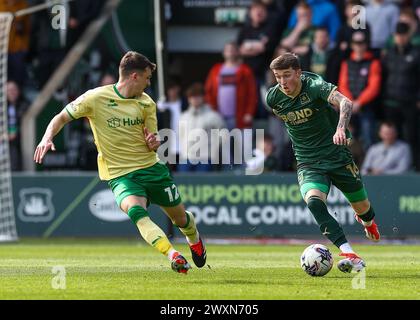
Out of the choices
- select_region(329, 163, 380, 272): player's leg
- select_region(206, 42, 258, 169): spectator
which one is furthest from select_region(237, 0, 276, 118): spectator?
select_region(329, 163, 380, 272): player's leg

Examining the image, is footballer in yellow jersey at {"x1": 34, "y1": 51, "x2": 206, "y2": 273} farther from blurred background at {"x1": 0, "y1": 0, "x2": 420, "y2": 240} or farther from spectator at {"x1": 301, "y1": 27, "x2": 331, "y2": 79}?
spectator at {"x1": 301, "y1": 27, "x2": 331, "y2": 79}

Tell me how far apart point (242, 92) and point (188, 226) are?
29.9 ft

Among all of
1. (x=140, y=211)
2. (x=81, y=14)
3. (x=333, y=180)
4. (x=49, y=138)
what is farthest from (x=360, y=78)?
(x=49, y=138)

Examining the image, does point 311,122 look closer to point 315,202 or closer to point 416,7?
point 315,202

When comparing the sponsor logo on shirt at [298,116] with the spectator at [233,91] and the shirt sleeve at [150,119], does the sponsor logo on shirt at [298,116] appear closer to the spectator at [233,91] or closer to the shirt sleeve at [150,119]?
the shirt sleeve at [150,119]

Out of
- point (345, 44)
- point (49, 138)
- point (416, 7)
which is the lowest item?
point (49, 138)

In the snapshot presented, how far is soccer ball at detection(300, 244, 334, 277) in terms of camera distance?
12.1m

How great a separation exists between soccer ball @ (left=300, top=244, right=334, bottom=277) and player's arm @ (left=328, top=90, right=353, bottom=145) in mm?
1179

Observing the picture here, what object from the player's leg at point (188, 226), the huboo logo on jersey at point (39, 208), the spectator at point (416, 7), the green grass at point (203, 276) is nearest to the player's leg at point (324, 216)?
the green grass at point (203, 276)

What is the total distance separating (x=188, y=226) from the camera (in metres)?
12.8

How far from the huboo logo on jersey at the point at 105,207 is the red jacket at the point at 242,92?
110 inches

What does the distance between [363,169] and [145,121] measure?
9.18 m

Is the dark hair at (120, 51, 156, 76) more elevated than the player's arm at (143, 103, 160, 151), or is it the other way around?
the dark hair at (120, 51, 156, 76)

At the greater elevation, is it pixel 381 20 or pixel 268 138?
pixel 381 20
